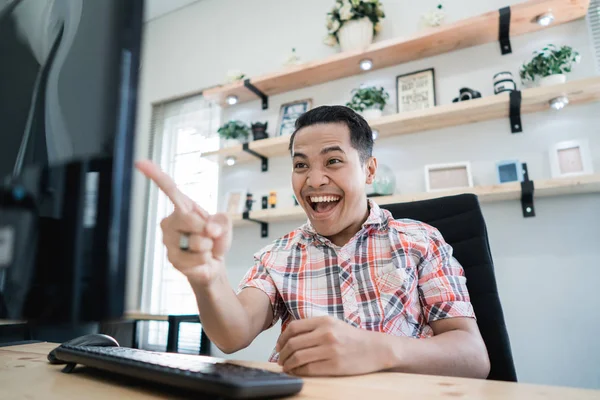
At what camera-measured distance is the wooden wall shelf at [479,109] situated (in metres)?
1.77

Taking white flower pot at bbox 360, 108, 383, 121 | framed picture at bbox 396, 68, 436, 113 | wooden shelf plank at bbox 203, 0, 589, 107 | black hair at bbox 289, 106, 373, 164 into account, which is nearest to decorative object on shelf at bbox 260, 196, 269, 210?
wooden shelf plank at bbox 203, 0, 589, 107

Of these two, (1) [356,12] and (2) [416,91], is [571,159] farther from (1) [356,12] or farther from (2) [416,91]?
(1) [356,12]

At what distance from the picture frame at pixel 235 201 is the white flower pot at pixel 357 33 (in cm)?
106

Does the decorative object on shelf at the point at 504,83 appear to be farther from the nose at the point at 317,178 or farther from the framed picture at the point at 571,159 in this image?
the nose at the point at 317,178

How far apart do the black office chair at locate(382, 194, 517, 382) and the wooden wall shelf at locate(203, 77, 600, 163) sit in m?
0.92

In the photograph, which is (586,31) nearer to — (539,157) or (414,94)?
(539,157)

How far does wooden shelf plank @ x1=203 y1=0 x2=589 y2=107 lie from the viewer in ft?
6.20

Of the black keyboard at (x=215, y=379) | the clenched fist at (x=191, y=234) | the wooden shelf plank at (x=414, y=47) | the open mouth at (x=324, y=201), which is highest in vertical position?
the wooden shelf plank at (x=414, y=47)

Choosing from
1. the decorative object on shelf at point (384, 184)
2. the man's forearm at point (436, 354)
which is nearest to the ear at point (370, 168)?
the man's forearm at point (436, 354)

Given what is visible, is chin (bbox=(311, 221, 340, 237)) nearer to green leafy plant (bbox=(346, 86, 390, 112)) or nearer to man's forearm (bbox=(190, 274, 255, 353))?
man's forearm (bbox=(190, 274, 255, 353))

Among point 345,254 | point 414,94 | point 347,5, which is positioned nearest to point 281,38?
point 347,5

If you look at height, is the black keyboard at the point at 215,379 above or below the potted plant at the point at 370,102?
below

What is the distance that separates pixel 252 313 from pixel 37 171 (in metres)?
0.79

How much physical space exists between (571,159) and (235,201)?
178 cm
